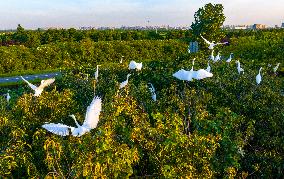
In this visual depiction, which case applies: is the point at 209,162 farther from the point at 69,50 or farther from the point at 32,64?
the point at 69,50

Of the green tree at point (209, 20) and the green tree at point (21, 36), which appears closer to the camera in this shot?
the green tree at point (209, 20)

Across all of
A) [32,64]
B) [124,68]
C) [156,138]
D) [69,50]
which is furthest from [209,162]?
[69,50]

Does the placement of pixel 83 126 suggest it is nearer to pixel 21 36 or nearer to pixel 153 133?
pixel 153 133

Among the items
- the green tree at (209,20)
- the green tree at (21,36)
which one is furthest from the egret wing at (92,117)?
the green tree at (21,36)

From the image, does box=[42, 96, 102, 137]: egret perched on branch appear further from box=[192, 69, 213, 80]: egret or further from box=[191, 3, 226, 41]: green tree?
box=[191, 3, 226, 41]: green tree

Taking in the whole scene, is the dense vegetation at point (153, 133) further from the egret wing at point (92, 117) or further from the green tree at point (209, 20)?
the green tree at point (209, 20)

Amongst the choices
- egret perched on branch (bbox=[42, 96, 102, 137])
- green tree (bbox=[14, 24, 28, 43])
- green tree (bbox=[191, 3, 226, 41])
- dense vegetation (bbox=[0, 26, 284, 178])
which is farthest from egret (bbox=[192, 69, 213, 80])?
green tree (bbox=[14, 24, 28, 43])

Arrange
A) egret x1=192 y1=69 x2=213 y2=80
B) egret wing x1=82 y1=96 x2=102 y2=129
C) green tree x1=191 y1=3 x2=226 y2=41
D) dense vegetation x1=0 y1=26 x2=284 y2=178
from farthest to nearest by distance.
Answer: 1. green tree x1=191 y1=3 x2=226 y2=41
2. egret x1=192 y1=69 x2=213 y2=80
3. egret wing x1=82 y1=96 x2=102 y2=129
4. dense vegetation x1=0 y1=26 x2=284 y2=178

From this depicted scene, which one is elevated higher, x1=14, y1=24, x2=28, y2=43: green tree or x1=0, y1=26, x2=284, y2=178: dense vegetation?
x1=0, y1=26, x2=284, y2=178: dense vegetation
